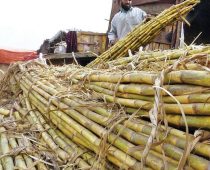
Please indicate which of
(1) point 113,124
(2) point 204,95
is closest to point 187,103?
(2) point 204,95

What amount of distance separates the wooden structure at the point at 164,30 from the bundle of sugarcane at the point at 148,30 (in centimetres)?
149

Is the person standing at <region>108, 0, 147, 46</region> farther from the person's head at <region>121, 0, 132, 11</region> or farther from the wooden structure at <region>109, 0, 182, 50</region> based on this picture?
the wooden structure at <region>109, 0, 182, 50</region>

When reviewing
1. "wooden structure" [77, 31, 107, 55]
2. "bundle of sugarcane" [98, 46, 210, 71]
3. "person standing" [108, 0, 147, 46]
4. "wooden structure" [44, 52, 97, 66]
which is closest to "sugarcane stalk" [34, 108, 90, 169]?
"bundle of sugarcane" [98, 46, 210, 71]

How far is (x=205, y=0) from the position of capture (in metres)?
6.32

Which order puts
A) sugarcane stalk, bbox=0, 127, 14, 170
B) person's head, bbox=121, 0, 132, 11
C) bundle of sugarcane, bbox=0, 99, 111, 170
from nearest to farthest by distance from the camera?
bundle of sugarcane, bbox=0, 99, 111, 170 < sugarcane stalk, bbox=0, 127, 14, 170 < person's head, bbox=121, 0, 132, 11

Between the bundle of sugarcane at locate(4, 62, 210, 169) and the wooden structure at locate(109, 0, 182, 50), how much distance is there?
348 centimetres

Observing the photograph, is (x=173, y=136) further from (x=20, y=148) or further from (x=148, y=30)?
(x=148, y=30)

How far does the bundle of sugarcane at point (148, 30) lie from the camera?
4.67m

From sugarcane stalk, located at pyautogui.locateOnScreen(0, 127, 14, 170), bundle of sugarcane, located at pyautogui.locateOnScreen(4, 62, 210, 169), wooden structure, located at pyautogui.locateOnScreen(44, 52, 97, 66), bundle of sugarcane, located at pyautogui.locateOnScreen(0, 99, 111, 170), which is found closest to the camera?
bundle of sugarcane, located at pyautogui.locateOnScreen(4, 62, 210, 169)

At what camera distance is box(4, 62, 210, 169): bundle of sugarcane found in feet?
4.67

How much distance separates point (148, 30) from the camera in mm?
4766

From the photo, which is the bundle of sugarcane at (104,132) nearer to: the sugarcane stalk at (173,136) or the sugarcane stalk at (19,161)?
the sugarcane stalk at (173,136)

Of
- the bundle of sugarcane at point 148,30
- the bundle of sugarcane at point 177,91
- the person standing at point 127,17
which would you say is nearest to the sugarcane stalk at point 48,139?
the bundle of sugarcane at point 177,91

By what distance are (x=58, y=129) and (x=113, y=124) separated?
2.89ft
